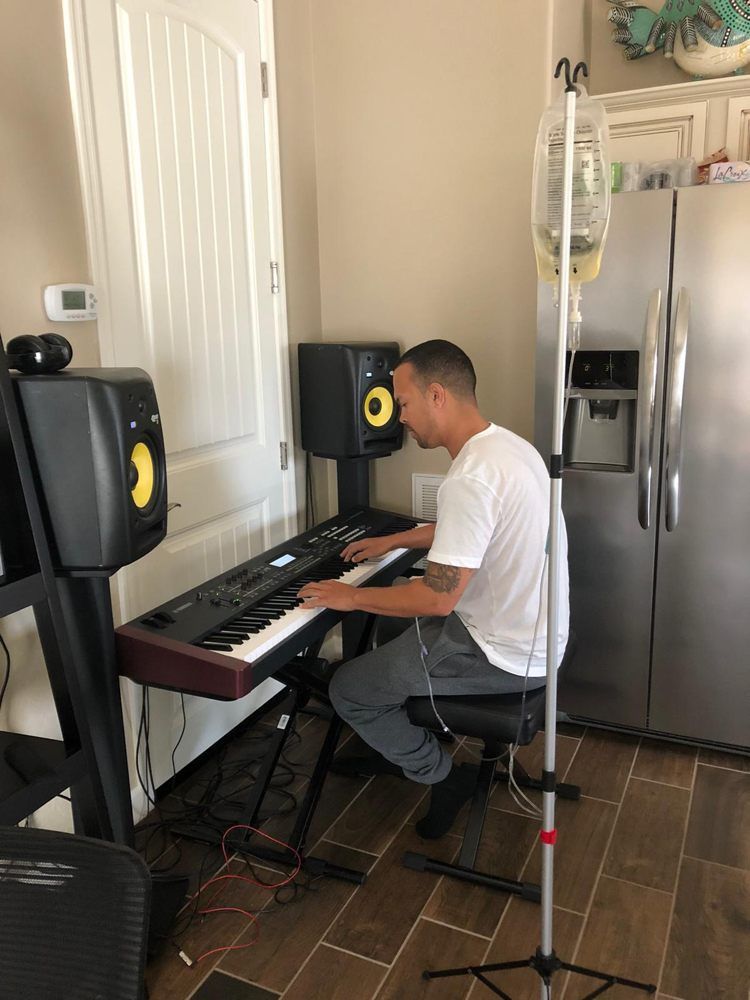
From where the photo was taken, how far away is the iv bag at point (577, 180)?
4.89ft

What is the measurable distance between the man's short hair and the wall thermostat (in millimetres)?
829

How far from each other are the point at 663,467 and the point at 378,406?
994mm

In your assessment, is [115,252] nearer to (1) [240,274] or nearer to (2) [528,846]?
(1) [240,274]

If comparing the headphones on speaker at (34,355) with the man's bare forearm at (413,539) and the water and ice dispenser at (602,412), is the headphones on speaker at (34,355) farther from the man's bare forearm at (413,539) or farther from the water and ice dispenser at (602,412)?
the water and ice dispenser at (602,412)

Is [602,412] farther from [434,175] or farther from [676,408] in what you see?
[434,175]

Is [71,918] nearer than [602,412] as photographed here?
Yes

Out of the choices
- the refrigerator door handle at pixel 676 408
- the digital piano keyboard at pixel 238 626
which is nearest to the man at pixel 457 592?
the digital piano keyboard at pixel 238 626

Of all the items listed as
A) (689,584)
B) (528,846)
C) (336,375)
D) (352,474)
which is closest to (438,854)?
(528,846)

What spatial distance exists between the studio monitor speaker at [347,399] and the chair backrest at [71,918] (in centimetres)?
200

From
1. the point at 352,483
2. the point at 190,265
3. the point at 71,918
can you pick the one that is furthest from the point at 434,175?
the point at 71,918

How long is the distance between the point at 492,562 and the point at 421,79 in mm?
1862

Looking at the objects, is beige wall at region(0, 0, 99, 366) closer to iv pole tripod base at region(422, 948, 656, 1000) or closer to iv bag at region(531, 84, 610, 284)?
iv bag at region(531, 84, 610, 284)

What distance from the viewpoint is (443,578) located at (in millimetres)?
1856

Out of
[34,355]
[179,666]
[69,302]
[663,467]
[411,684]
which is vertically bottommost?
[411,684]
